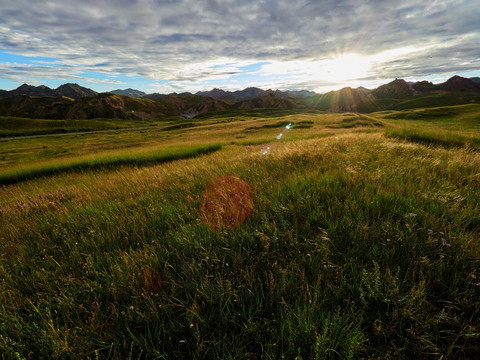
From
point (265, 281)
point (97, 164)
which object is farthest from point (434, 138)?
point (97, 164)

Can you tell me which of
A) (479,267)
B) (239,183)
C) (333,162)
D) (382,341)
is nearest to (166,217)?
(239,183)

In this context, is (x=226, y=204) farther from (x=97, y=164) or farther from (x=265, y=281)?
(x=97, y=164)

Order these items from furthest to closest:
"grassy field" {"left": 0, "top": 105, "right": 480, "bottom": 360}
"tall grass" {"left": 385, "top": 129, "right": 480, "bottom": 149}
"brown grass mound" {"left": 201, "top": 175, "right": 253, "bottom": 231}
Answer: "tall grass" {"left": 385, "top": 129, "right": 480, "bottom": 149}, "brown grass mound" {"left": 201, "top": 175, "right": 253, "bottom": 231}, "grassy field" {"left": 0, "top": 105, "right": 480, "bottom": 360}

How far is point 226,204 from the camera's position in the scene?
3045mm

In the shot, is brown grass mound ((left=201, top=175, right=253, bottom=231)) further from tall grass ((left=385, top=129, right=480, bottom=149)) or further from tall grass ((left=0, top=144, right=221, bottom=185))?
tall grass ((left=385, top=129, right=480, bottom=149))

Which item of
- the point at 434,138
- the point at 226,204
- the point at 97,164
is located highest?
the point at 434,138

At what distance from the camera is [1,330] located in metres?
1.47

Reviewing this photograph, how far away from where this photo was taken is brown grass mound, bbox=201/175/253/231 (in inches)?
102

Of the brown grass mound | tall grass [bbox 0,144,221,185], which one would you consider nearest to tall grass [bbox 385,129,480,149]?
the brown grass mound

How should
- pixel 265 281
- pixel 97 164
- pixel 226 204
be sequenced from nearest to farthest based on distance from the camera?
pixel 265 281 → pixel 226 204 → pixel 97 164

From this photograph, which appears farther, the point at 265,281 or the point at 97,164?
the point at 97,164

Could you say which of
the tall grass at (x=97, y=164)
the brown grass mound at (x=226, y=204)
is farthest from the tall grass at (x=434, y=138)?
the tall grass at (x=97, y=164)

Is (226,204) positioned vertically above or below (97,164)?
above

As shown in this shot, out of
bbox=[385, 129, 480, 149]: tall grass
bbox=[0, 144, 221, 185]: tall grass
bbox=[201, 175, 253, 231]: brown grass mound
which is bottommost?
bbox=[0, 144, 221, 185]: tall grass
